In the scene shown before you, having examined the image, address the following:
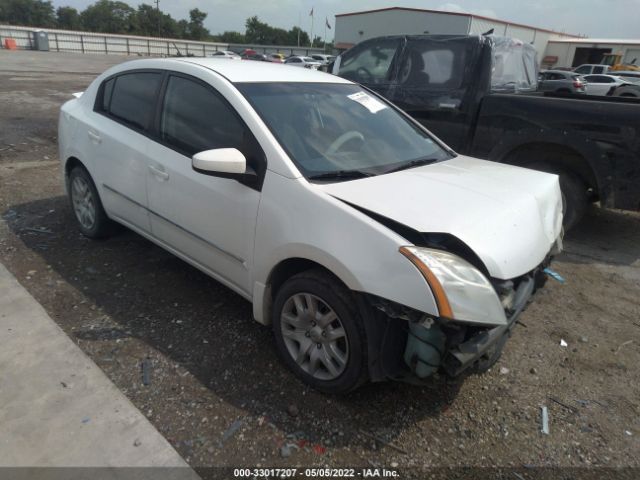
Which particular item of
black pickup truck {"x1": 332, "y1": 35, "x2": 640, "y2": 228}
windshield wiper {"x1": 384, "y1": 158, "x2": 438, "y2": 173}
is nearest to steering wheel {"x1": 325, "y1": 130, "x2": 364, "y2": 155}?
windshield wiper {"x1": 384, "y1": 158, "x2": 438, "y2": 173}

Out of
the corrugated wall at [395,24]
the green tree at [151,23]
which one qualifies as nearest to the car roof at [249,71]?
the corrugated wall at [395,24]

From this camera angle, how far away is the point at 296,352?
2.72 meters

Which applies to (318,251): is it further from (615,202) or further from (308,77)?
(615,202)

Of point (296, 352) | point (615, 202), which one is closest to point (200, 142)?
point (296, 352)

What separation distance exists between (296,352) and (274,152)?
1.16 meters

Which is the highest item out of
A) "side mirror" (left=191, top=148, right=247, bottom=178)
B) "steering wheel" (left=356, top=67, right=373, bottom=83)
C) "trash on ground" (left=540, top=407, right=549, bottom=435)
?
"steering wheel" (left=356, top=67, right=373, bottom=83)

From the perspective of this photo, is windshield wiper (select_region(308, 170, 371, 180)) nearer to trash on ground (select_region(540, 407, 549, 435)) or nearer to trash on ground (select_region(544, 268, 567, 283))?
trash on ground (select_region(544, 268, 567, 283))

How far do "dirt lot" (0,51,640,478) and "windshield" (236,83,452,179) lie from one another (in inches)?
50.2

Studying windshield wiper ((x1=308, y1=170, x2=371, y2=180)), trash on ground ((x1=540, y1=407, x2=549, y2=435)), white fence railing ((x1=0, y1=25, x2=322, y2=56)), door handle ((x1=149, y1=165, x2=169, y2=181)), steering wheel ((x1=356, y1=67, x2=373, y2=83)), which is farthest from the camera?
white fence railing ((x1=0, y1=25, x2=322, y2=56))

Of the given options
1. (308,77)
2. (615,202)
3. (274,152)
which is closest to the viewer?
(274,152)

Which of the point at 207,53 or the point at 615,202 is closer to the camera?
the point at 615,202

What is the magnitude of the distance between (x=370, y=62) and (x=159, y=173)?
3.80 metres

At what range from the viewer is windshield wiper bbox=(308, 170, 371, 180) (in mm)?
2620

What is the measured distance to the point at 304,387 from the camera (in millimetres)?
2695
